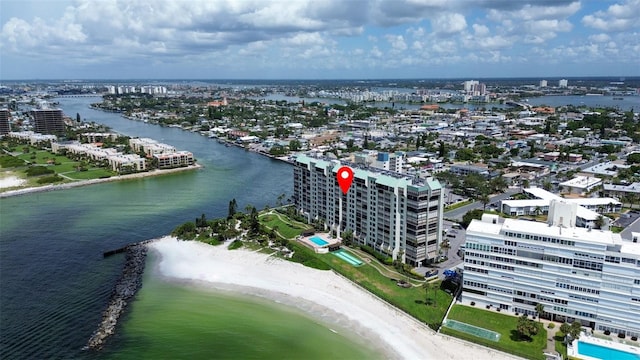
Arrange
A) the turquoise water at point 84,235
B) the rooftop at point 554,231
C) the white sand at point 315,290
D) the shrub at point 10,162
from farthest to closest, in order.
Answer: the shrub at point 10,162 → the turquoise water at point 84,235 → the rooftop at point 554,231 → the white sand at point 315,290

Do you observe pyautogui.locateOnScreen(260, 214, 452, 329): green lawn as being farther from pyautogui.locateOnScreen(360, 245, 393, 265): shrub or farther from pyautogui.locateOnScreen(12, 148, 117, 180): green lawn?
pyautogui.locateOnScreen(12, 148, 117, 180): green lawn

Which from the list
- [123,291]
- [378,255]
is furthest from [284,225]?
[123,291]

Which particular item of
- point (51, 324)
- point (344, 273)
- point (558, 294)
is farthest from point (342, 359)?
point (51, 324)

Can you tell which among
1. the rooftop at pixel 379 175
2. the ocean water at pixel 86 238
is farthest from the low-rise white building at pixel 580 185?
the ocean water at pixel 86 238

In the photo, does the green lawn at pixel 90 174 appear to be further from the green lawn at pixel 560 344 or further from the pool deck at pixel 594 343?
the pool deck at pixel 594 343

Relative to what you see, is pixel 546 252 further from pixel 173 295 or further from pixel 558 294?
pixel 173 295

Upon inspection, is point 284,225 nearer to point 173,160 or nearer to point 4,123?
point 173,160
